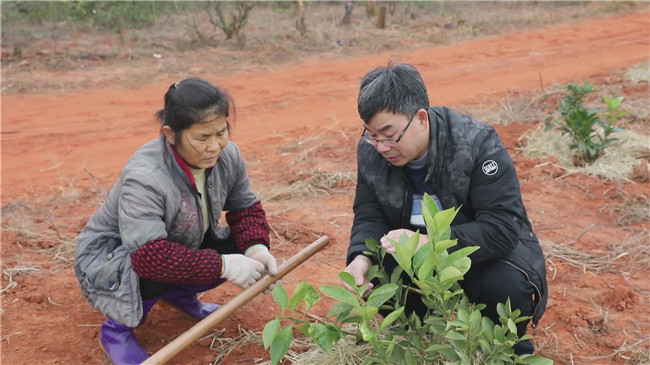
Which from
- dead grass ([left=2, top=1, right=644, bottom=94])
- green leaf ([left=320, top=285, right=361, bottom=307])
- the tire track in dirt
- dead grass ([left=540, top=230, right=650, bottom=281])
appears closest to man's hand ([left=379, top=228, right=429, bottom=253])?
green leaf ([left=320, top=285, right=361, bottom=307])

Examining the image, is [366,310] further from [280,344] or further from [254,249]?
[254,249]

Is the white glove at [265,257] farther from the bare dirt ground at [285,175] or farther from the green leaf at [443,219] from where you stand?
the green leaf at [443,219]

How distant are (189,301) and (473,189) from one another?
1.29m

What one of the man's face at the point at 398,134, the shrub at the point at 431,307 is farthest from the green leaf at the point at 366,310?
the man's face at the point at 398,134

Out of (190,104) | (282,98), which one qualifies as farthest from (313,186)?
(282,98)

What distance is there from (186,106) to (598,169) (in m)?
2.97

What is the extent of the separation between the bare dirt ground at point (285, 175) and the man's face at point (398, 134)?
93cm

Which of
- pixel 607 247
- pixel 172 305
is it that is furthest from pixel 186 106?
pixel 607 247

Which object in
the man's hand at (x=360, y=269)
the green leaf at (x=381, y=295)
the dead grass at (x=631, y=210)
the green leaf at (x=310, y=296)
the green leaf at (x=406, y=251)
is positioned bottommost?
the dead grass at (x=631, y=210)

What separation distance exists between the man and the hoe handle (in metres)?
0.30

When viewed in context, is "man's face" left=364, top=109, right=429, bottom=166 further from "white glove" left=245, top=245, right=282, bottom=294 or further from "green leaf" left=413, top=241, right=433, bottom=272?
"white glove" left=245, top=245, right=282, bottom=294

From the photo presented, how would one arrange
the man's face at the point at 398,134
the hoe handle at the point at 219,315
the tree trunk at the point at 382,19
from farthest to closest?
the tree trunk at the point at 382,19 < the man's face at the point at 398,134 < the hoe handle at the point at 219,315

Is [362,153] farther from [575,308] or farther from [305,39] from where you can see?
[305,39]

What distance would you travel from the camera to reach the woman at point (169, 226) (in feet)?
6.76
